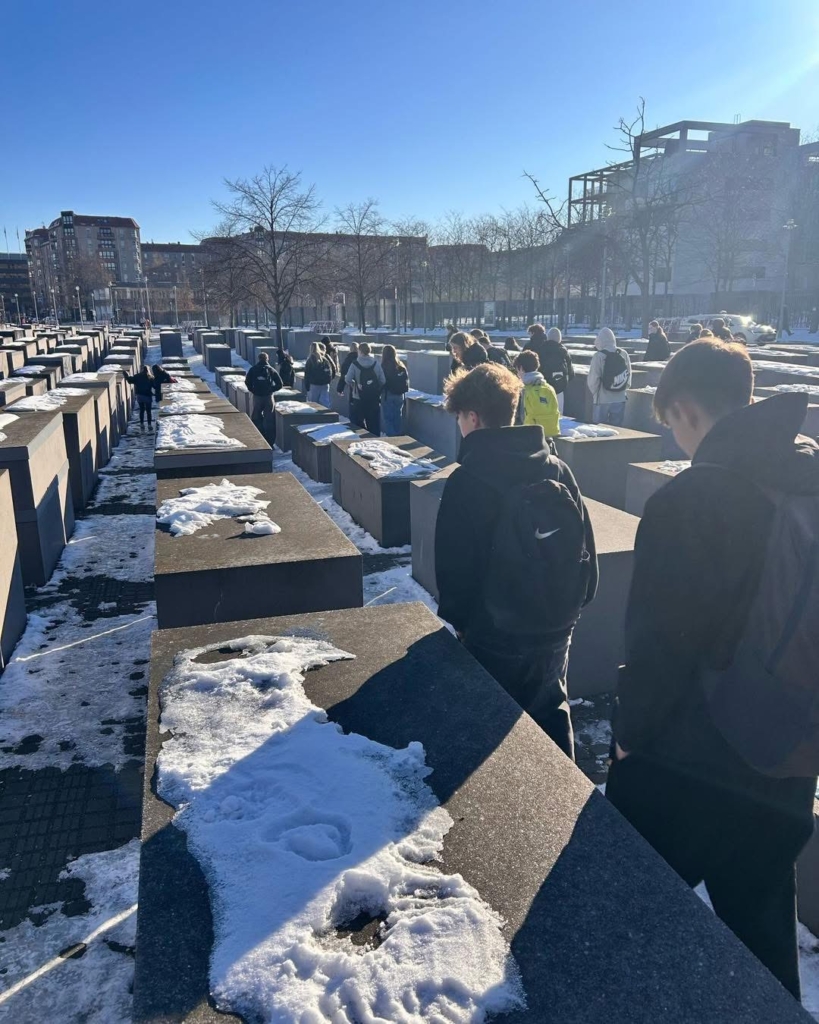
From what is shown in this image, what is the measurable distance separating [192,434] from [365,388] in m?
3.77

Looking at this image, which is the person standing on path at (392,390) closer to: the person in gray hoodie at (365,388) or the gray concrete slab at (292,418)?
the person in gray hoodie at (365,388)

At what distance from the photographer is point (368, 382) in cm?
1197

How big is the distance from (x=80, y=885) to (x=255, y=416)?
11739 mm

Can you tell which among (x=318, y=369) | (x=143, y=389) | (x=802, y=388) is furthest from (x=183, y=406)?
(x=802, y=388)

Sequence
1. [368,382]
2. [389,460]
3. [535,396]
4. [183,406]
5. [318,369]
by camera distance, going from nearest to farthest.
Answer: [535,396], [389,460], [183,406], [368,382], [318,369]

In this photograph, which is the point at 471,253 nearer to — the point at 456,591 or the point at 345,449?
the point at 345,449

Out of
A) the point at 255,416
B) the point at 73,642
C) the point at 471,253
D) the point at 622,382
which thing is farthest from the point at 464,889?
the point at 471,253

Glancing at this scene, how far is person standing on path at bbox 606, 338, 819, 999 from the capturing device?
6.29 ft

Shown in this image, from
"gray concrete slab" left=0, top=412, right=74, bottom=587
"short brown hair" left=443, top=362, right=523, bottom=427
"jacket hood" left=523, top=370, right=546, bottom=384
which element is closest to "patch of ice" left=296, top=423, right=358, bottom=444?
"jacket hood" left=523, top=370, right=546, bottom=384

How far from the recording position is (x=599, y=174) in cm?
6431

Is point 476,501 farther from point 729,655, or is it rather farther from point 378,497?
point 378,497

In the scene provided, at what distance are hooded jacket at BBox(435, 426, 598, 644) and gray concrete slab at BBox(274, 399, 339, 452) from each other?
32.5 ft

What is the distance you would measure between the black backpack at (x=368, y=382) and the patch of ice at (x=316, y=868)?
9.38 meters

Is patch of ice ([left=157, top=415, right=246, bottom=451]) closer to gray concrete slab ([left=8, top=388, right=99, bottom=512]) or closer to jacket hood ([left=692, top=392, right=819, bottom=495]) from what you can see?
gray concrete slab ([left=8, top=388, right=99, bottom=512])
